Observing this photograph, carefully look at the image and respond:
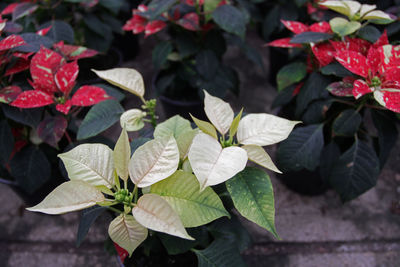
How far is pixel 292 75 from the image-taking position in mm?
1137

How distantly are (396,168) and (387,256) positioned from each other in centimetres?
48

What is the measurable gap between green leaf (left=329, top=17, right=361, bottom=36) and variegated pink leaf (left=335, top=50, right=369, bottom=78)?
0.11 m

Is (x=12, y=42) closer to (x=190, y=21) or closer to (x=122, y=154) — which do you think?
(x=122, y=154)

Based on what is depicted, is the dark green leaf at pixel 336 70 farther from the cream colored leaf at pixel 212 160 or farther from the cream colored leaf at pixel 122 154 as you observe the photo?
the cream colored leaf at pixel 122 154

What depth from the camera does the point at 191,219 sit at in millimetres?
556

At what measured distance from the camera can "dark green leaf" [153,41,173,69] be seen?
4.56 feet

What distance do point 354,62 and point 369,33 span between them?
222mm

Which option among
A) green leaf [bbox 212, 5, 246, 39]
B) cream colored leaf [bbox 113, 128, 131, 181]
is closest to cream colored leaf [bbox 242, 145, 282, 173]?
cream colored leaf [bbox 113, 128, 131, 181]

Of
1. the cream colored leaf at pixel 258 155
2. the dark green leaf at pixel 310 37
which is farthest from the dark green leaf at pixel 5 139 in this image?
the dark green leaf at pixel 310 37

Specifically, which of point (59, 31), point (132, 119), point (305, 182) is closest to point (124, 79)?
point (132, 119)

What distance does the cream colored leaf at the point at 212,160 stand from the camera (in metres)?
0.52

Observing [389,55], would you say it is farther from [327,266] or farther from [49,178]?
[49,178]

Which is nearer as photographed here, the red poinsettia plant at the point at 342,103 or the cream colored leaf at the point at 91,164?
the cream colored leaf at the point at 91,164

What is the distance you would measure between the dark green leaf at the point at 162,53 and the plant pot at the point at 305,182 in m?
0.72
